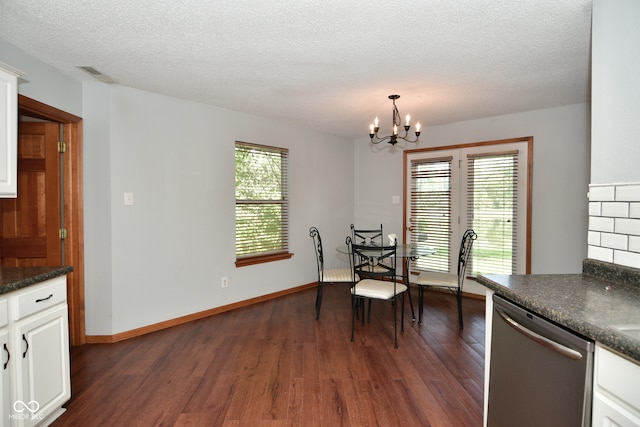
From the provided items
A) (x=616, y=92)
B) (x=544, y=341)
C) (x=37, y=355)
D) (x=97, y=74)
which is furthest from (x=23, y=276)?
(x=616, y=92)

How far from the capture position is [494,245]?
436cm

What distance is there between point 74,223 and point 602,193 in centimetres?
381

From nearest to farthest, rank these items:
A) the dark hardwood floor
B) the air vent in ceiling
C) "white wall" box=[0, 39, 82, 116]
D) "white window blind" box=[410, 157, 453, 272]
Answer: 1. the dark hardwood floor
2. "white wall" box=[0, 39, 82, 116]
3. the air vent in ceiling
4. "white window blind" box=[410, 157, 453, 272]

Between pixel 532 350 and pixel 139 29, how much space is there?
2.68 m

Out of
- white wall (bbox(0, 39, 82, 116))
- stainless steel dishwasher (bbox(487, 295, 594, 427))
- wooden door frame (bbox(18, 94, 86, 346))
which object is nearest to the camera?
stainless steel dishwasher (bbox(487, 295, 594, 427))

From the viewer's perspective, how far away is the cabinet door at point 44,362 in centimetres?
175

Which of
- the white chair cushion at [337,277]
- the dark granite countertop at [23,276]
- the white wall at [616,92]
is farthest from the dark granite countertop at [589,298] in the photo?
the dark granite countertop at [23,276]

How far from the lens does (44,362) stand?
1895mm

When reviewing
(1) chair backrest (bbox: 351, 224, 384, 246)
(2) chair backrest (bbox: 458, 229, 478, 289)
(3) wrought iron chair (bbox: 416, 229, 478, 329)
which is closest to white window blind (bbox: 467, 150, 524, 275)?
(2) chair backrest (bbox: 458, 229, 478, 289)

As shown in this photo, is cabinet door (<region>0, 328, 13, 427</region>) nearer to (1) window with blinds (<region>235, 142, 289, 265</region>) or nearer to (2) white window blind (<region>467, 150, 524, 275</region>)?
(1) window with blinds (<region>235, 142, 289, 265</region>)

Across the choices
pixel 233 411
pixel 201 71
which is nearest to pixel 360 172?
pixel 201 71

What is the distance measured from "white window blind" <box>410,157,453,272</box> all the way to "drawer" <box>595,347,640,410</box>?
11.7 feet

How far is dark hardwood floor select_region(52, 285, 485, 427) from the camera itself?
2055 millimetres

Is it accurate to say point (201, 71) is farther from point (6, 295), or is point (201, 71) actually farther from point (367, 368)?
point (367, 368)
